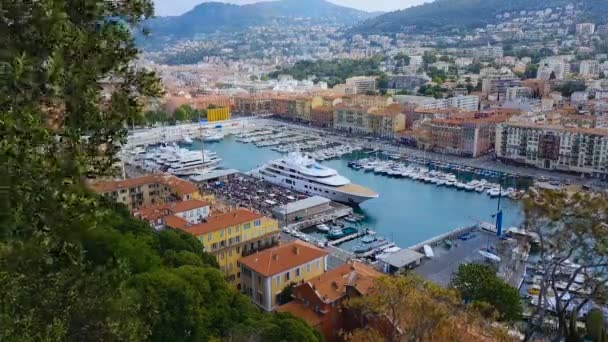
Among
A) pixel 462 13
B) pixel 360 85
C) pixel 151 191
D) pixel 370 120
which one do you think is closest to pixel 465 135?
pixel 370 120

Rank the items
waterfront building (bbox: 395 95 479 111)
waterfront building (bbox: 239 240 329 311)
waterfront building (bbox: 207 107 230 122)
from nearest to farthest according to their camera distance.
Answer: waterfront building (bbox: 239 240 329 311), waterfront building (bbox: 395 95 479 111), waterfront building (bbox: 207 107 230 122)

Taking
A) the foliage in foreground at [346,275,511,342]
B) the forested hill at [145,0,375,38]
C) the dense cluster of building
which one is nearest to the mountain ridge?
the forested hill at [145,0,375,38]

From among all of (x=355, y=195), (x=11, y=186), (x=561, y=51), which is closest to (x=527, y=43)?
(x=561, y=51)

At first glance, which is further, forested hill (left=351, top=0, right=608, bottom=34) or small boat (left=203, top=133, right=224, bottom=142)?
forested hill (left=351, top=0, right=608, bottom=34)

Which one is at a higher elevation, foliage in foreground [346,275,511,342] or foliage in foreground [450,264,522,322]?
foliage in foreground [346,275,511,342]

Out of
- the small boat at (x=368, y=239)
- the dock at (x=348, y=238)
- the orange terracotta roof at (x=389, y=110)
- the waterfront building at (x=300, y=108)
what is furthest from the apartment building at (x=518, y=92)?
the small boat at (x=368, y=239)

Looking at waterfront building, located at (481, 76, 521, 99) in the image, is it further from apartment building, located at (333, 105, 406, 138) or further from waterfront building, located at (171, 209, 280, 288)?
waterfront building, located at (171, 209, 280, 288)

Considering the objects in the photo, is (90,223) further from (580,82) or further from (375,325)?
(580,82)
